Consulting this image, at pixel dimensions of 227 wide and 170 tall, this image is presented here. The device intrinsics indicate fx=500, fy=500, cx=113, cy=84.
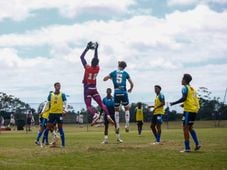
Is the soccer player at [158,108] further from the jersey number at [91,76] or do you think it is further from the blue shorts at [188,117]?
the blue shorts at [188,117]

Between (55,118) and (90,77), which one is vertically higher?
(90,77)

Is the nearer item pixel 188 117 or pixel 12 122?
pixel 188 117

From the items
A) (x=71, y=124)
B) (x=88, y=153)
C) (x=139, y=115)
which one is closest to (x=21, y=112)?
(x=71, y=124)

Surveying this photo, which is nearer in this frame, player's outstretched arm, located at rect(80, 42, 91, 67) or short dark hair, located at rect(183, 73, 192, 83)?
short dark hair, located at rect(183, 73, 192, 83)

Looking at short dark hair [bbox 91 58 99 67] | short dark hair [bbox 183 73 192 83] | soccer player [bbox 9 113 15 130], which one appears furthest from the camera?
soccer player [bbox 9 113 15 130]

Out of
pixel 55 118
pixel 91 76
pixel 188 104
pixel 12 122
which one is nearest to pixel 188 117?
pixel 188 104

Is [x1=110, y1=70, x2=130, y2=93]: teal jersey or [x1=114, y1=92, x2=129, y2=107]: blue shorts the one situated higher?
[x1=110, y1=70, x2=130, y2=93]: teal jersey

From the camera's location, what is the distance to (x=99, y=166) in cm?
1198

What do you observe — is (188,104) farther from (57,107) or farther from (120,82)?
(57,107)

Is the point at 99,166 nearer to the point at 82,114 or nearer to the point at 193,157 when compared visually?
the point at 193,157

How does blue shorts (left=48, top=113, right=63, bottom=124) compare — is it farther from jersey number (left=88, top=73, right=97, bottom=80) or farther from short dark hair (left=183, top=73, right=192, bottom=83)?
short dark hair (left=183, top=73, right=192, bottom=83)

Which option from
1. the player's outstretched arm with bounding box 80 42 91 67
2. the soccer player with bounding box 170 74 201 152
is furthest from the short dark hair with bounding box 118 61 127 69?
the soccer player with bounding box 170 74 201 152

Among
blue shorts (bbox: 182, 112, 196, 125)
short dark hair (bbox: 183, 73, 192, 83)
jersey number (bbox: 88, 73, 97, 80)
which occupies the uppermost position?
jersey number (bbox: 88, 73, 97, 80)

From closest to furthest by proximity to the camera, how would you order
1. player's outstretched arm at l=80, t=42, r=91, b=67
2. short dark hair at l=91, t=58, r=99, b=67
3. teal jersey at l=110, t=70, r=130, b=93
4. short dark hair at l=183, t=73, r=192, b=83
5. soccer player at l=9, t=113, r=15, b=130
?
1. short dark hair at l=183, t=73, r=192, b=83
2. short dark hair at l=91, t=58, r=99, b=67
3. player's outstretched arm at l=80, t=42, r=91, b=67
4. teal jersey at l=110, t=70, r=130, b=93
5. soccer player at l=9, t=113, r=15, b=130
